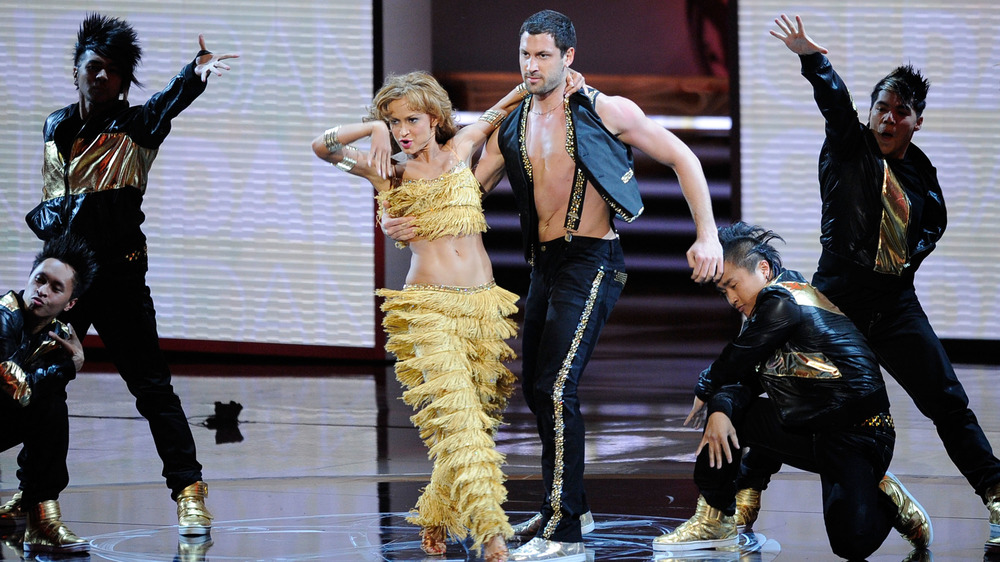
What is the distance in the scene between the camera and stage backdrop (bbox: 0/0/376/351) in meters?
8.77

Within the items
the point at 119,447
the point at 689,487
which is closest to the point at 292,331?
the point at 119,447

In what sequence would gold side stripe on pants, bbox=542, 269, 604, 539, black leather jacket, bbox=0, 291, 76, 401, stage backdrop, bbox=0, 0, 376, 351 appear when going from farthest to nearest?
stage backdrop, bbox=0, 0, 376, 351 < black leather jacket, bbox=0, 291, 76, 401 < gold side stripe on pants, bbox=542, 269, 604, 539

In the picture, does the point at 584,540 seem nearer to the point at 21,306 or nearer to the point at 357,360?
the point at 21,306

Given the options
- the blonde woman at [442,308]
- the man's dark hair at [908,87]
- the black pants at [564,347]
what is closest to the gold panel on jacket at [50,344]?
the blonde woman at [442,308]

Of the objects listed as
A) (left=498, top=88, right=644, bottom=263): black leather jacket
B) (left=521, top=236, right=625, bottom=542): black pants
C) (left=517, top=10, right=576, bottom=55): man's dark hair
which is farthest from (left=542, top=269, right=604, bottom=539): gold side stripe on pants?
(left=517, top=10, right=576, bottom=55): man's dark hair

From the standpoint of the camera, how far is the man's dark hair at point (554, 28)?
4.06m

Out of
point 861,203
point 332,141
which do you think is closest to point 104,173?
point 332,141

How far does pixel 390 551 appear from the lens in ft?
13.6

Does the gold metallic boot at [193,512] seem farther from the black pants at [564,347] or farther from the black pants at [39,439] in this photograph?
the black pants at [564,347]

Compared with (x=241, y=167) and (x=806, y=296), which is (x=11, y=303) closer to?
(x=806, y=296)

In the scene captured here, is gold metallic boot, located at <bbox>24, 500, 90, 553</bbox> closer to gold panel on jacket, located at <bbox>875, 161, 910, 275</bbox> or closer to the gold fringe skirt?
the gold fringe skirt

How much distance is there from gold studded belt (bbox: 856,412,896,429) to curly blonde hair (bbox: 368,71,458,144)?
1659 millimetres

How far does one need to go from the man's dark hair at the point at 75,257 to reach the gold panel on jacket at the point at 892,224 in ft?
9.04

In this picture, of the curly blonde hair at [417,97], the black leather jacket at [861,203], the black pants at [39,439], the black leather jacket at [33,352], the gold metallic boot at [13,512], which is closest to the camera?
the curly blonde hair at [417,97]
